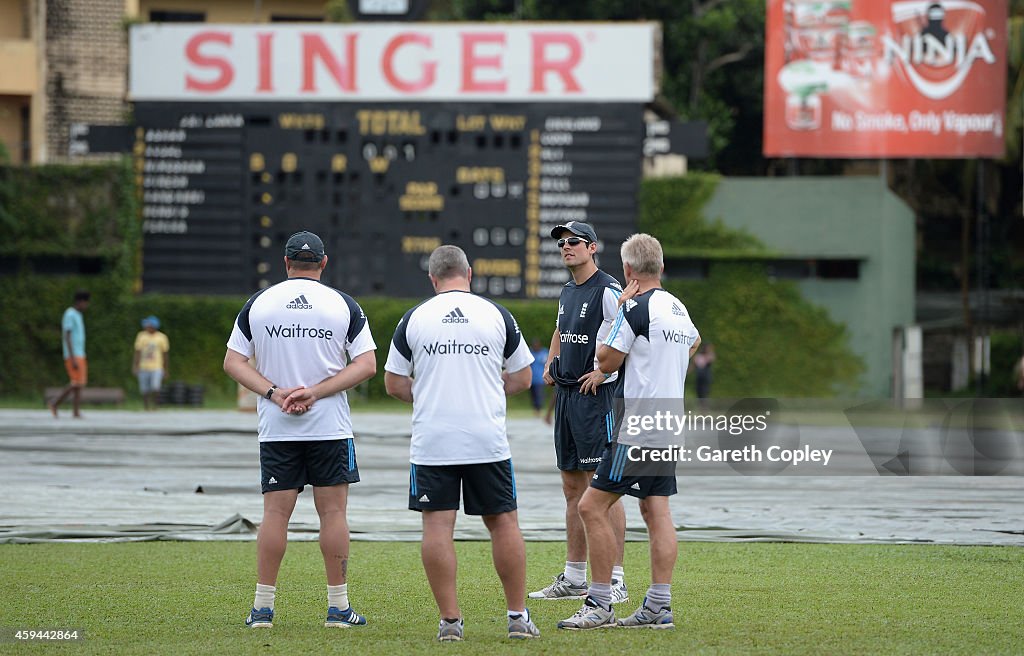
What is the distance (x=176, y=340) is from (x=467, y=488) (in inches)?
922

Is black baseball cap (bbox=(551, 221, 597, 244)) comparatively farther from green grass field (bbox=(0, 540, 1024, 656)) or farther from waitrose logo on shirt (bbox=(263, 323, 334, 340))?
green grass field (bbox=(0, 540, 1024, 656))

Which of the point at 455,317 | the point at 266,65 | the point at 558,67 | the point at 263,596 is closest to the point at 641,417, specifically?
the point at 455,317

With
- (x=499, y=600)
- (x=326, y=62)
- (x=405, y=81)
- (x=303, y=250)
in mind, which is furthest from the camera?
(x=326, y=62)

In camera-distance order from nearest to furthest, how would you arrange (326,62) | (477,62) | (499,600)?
(499,600), (477,62), (326,62)

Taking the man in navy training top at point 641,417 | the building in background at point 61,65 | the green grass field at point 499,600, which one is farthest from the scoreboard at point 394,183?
the man in navy training top at point 641,417

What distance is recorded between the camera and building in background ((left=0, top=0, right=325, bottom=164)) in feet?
131

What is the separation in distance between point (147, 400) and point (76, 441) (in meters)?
7.86

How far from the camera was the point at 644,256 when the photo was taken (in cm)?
758

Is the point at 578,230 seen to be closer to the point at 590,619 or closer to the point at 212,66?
the point at 590,619

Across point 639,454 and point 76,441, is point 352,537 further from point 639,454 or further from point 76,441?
point 76,441

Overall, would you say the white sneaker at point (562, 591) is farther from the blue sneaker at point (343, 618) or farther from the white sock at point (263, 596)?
the white sock at point (263, 596)

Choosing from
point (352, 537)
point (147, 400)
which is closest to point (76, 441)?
point (147, 400)

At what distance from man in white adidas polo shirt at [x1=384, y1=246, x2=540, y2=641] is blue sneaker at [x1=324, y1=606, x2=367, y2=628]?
604mm

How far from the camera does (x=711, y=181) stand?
30.4 metres
